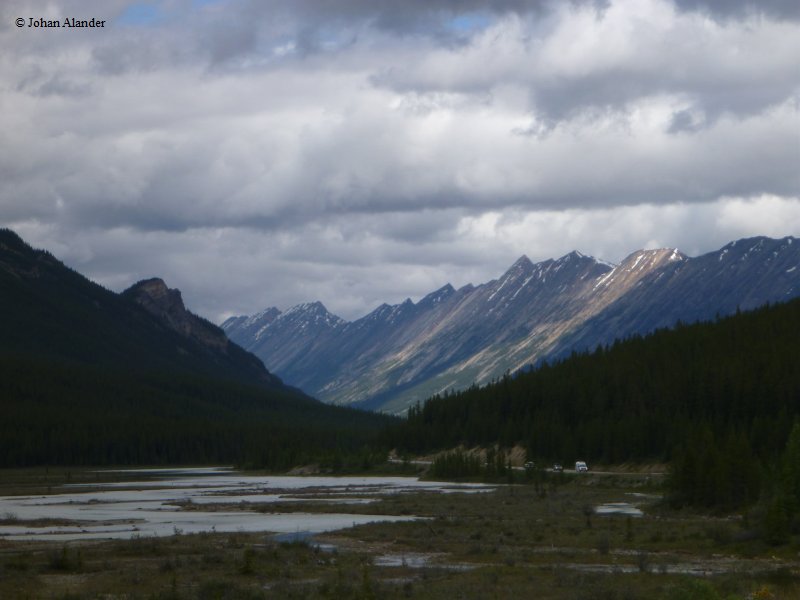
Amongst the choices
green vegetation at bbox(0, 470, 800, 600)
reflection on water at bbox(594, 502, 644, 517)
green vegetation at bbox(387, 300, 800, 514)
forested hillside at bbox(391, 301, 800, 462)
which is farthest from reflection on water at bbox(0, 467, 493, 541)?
forested hillside at bbox(391, 301, 800, 462)

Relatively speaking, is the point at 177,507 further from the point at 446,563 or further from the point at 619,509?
the point at 446,563

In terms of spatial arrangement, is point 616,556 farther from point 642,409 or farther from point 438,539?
point 642,409

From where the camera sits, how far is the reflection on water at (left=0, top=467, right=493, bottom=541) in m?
78.1

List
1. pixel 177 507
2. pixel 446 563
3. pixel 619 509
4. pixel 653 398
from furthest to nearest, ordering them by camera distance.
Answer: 1. pixel 653 398
2. pixel 177 507
3. pixel 619 509
4. pixel 446 563

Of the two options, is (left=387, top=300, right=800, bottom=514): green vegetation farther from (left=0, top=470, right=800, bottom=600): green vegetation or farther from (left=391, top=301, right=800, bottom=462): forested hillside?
(left=0, top=470, right=800, bottom=600): green vegetation

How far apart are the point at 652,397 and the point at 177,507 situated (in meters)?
77.4

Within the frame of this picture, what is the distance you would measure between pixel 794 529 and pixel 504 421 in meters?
126

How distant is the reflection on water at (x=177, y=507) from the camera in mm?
78125

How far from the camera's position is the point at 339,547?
212 feet

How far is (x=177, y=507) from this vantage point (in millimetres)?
101938

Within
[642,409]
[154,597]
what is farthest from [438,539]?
[642,409]

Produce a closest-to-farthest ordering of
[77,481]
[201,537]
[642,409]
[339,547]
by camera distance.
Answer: [339,547]
[201,537]
[642,409]
[77,481]

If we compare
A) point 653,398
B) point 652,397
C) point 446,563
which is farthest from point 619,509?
point 652,397

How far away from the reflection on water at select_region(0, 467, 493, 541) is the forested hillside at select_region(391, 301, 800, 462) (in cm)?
2285
